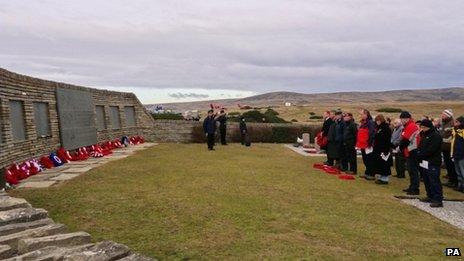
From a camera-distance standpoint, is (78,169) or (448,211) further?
(78,169)

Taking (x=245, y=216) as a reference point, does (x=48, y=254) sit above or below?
above

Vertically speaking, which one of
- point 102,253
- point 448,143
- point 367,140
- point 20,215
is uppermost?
point 367,140

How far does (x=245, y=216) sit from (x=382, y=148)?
19.8 ft

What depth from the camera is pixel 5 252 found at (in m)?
5.38

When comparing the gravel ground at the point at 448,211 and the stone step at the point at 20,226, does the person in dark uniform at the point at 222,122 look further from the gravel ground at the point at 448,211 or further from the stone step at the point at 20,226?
the stone step at the point at 20,226

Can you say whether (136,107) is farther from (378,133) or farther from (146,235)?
(146,235)

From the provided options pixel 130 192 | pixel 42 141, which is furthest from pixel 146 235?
pixel 42 141

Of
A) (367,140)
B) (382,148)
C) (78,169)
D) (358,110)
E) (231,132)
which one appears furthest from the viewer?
(358,110)

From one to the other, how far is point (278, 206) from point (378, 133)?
503 centimetres

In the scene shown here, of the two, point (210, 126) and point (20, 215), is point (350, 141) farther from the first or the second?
point (20, 215)

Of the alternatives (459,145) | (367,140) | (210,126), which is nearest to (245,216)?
(459,145)

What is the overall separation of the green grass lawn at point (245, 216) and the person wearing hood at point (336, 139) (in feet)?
7.42

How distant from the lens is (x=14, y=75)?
13398 mm

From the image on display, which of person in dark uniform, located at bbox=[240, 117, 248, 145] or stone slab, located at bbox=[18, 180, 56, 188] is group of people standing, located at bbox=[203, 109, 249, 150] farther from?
stone slab, located at bbox=[18, 180, 56, 188]
